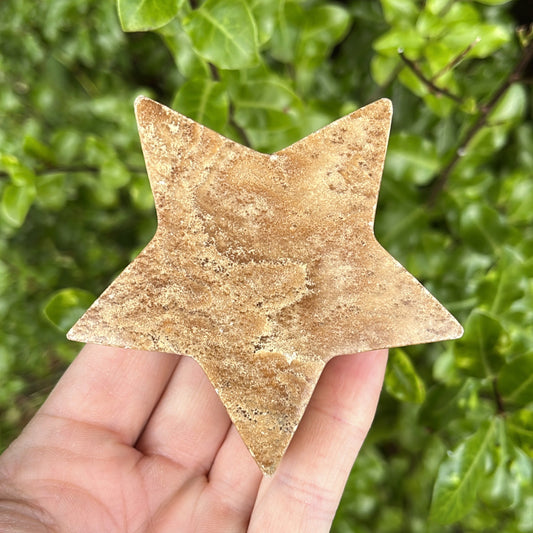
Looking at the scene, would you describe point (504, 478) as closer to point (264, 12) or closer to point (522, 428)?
point (522, 428)

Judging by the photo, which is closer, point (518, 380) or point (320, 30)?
point (518, 380)

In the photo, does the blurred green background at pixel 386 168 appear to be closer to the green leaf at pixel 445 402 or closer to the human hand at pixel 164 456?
the green leaf at pixel 445 402

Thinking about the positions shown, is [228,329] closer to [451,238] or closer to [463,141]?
[463,141]

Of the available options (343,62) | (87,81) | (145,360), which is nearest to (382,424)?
(145,360)

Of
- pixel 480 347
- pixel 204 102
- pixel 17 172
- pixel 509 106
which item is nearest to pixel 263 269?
pixel 204 102

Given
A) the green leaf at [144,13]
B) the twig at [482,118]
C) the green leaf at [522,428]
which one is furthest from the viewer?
the green leaf at [522,428]

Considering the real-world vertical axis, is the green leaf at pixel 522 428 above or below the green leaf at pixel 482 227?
below

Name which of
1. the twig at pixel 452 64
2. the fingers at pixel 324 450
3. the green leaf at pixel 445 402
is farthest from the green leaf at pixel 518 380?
the twig at pixel 452 64

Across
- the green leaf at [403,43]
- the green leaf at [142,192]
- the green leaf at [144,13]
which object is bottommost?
the green leaf at [142,192]
